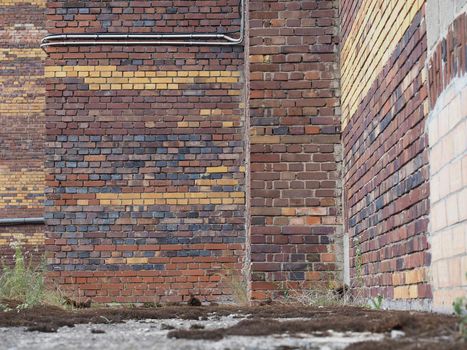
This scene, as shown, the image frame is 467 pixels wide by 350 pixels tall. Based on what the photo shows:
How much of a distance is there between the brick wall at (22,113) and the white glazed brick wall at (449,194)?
11450 mm

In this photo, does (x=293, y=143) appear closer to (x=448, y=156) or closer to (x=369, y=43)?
(x=369, y=43)

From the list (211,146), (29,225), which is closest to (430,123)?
(211,146)

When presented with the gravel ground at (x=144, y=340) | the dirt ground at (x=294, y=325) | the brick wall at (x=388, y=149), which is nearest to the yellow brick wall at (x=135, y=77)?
the brick wall at (x=388, y=149)

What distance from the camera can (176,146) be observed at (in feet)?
28.5

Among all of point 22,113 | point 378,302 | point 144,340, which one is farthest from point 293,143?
point 22,113

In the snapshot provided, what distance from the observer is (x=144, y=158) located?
8.66 m

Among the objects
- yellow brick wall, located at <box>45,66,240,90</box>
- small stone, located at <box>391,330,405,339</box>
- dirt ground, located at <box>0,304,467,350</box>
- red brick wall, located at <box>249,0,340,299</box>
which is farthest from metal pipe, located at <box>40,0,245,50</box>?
small stone, located at <box>391,330,405,339</box>

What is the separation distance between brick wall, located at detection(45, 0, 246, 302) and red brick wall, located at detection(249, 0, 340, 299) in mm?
1921

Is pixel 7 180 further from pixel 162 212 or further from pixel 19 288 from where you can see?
pixel 19 288

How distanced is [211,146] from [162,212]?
0.94m

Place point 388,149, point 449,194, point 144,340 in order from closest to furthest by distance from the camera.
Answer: point 144,340
point 449,194
point 388,149

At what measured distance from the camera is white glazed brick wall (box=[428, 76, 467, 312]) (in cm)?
328

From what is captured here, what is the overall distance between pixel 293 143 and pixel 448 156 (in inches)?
131

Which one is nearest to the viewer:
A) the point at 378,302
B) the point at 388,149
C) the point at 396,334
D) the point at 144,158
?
the point at 396,334
